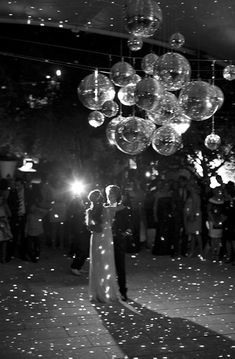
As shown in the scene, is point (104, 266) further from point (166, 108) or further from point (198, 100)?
point (198, 100)

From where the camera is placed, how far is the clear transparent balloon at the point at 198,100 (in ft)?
19.2

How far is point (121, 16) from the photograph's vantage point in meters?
8.82

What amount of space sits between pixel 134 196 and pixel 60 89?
4.81 m

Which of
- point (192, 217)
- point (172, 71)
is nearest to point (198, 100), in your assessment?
point (172, 71)

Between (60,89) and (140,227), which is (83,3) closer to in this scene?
(140,227)

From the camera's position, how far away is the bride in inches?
283

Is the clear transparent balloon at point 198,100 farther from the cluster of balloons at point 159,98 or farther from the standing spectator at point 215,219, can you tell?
the standing spectator at point 215,219

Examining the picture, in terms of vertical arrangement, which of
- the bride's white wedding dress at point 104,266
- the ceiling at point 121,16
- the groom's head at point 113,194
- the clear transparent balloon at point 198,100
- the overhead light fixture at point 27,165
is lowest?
the bride's white wedding dress at point 104,266

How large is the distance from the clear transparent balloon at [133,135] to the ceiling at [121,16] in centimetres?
244

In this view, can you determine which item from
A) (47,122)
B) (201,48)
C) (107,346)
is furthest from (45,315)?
(47,122)

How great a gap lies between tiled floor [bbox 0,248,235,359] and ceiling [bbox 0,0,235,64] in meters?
4.56

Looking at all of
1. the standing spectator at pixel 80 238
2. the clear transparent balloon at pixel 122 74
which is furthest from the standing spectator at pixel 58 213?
the clear transparent balloon at pixel 122 74

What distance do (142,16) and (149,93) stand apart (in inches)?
42.9

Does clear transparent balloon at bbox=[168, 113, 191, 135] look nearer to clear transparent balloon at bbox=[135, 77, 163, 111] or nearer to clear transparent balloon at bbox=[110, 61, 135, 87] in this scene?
clear transparent balloon at bbox=[110, 61, 135, 87]
